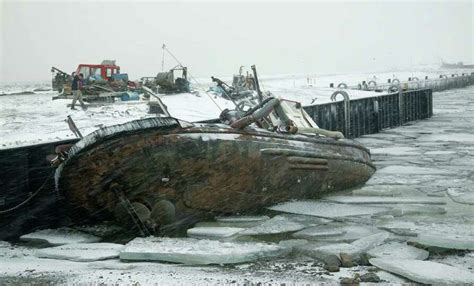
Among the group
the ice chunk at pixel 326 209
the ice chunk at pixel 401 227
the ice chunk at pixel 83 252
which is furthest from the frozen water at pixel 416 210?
the ice chunk at pixel 83 252

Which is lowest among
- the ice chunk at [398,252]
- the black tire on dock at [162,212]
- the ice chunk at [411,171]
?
the ice chunk at [411,171]

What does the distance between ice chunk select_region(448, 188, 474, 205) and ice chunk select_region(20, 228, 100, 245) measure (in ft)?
17.4

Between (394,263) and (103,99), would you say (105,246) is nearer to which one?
(394,263)

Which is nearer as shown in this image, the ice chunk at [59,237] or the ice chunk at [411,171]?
the ice chunk at [59,237]

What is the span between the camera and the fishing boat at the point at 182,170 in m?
5.96

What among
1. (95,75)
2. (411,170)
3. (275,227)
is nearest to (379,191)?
(411,170)

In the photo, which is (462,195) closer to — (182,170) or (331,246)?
(331,246)

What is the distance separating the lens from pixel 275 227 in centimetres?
641

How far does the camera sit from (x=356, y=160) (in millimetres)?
9070

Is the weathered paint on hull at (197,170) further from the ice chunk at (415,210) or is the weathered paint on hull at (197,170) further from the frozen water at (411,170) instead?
the frozen water at (411,170)

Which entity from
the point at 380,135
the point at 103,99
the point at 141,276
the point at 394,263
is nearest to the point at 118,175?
the point at 141,276

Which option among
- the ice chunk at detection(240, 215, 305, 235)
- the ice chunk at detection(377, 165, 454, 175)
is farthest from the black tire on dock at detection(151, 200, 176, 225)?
the ice chunk at detection(377, 165, 454, 175)

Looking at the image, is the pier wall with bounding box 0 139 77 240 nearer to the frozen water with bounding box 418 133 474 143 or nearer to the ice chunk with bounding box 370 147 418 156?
the ice chunk with bounding box 370 147 418 156

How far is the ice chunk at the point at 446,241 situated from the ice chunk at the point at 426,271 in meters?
0.64
